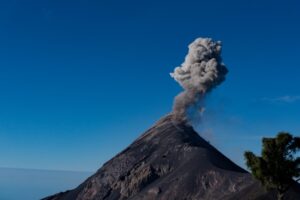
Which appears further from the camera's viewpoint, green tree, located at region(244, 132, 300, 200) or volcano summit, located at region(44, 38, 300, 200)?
volcano summit, located at region(44, 38, 300, 200)

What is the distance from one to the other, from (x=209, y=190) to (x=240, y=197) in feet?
93.0

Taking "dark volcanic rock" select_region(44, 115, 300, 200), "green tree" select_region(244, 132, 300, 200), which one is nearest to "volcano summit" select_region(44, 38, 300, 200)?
"dark volcanic rock" select_region(44, 115, 300, 200)

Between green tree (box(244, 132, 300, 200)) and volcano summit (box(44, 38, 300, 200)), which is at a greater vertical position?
volcano summit (box(44, 38, 300, 200))

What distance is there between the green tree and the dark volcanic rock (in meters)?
62.0

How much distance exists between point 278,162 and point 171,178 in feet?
338

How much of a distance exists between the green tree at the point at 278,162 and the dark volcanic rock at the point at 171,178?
203 ft

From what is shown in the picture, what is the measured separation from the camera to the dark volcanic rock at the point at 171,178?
492 ft

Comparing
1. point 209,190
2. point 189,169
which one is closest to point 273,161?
point 209,190

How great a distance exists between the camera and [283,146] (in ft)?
217

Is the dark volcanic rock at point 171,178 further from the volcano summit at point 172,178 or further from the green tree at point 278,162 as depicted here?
the green tree at point 278,162

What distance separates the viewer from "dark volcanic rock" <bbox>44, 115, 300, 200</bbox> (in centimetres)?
15006

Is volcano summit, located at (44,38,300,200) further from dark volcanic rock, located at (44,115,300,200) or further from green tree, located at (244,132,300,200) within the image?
green tree, located at (244,132,300,200)

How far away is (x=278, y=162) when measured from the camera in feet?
217

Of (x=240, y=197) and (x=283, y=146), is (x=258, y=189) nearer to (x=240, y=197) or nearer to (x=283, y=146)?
(x=240, y=197)
